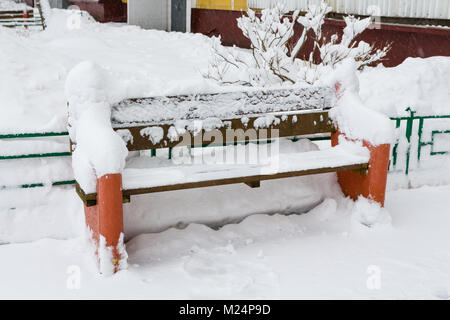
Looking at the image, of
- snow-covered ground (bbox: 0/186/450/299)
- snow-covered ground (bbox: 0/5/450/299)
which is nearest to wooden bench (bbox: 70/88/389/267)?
snow-covered ground (bbox: 0/5/450/299)

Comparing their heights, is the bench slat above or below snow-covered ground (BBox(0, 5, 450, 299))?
above

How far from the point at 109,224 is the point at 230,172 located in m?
1.00

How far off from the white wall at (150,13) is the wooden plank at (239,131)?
14881mm

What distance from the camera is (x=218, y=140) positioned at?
433 centimetres

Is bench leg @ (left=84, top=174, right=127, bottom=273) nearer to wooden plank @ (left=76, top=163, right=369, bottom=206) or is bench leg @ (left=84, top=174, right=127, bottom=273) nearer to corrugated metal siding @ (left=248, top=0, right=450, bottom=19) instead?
wooden plank @ (left=76, top=163, right=369, bottom=206)

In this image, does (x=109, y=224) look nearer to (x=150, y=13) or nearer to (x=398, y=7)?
(x=398, y=7)

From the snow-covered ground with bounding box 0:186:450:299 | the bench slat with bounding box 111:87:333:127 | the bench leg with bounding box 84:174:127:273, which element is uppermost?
the bench slat with bounding box 111:87:333:127

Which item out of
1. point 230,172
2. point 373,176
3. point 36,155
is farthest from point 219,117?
point 36,155

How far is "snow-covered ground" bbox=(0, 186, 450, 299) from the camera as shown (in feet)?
11.3

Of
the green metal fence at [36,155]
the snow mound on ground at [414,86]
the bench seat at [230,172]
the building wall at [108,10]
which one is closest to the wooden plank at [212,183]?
the bench seat at [230,172]

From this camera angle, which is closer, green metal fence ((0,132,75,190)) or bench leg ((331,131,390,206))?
green metal fence ((0,132,75,190))

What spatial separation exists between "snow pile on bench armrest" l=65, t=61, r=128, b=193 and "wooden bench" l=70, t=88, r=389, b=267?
0.31 feet
